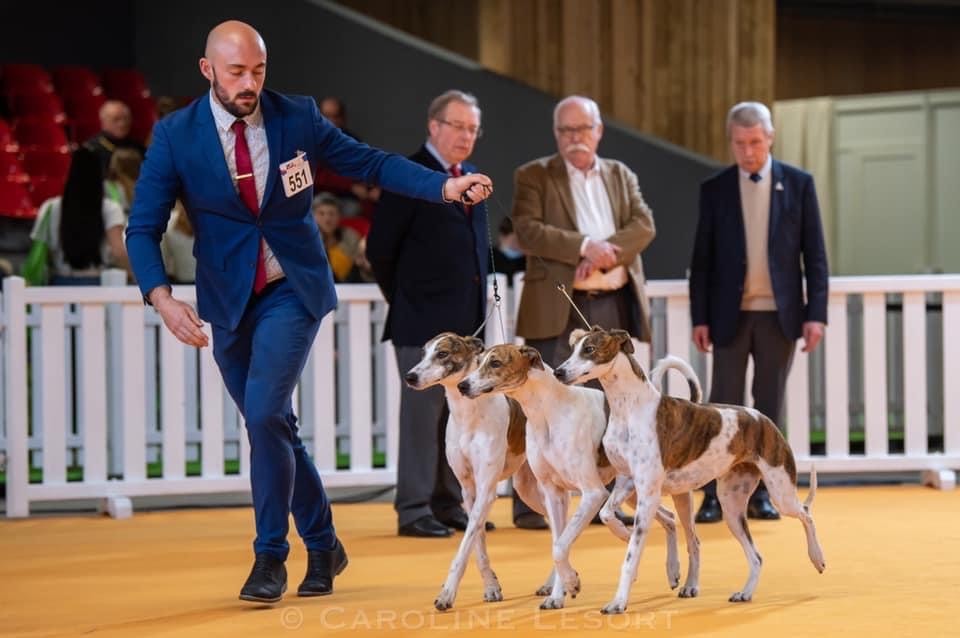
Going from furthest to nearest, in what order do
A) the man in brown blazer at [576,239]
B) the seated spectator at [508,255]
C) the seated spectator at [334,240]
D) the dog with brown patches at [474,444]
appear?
1. the seated spectator at [334,240]
2. the seated spectator at [508,255]
3. the man in brown blazer at [576,239]
4. the dog with brown patches at [474,444]

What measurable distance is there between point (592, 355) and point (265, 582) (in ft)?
3.69

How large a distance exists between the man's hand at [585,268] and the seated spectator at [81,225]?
283cm

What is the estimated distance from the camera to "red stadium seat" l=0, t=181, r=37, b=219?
374 inches

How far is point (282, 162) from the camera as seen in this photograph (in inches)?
173

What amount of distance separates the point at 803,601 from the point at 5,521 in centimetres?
385

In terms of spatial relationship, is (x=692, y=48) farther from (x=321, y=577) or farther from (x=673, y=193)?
(x=321, y=577)

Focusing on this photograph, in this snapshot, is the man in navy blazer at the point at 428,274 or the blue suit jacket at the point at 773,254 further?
the blue suit jacket at the point at 773,254

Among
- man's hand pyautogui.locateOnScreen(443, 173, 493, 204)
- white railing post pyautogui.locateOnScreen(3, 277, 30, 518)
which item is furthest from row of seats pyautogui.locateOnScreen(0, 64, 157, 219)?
man's hand pyautogui.locateOnScreen(443, 173, 493, 204)

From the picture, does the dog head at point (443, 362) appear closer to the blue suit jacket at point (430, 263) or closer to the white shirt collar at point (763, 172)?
the blue suit jacket at point (430, 263)

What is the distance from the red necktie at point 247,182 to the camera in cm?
437

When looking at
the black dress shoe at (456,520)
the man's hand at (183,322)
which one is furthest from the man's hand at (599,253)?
the man's hand at (183,322)

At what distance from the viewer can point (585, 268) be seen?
6.14m

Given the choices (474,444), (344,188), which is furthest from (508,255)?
(474,444)

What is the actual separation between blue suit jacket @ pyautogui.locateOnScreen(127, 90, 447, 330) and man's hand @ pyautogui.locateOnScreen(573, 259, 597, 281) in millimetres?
1770
